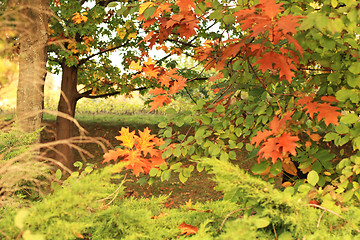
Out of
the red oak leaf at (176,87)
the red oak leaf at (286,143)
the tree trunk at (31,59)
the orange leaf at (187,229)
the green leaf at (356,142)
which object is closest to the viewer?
the orange leaf at (187,229)

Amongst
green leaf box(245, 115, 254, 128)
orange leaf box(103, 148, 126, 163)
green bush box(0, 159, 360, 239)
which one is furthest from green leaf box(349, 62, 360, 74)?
orange leaf box(103, 148, 126, 163)

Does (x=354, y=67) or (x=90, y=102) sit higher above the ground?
(x=354, y=67)

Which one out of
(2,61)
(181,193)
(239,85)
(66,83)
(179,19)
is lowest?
(181,193)

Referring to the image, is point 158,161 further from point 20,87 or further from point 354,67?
point 20,87

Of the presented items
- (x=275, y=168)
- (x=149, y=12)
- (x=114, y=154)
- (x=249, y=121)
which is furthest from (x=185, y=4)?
(x=275, y=168)

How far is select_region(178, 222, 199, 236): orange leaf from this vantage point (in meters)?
1.82

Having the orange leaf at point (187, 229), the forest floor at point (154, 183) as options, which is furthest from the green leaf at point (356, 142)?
the forest floor at point (154, 183)

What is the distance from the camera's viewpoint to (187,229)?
72.9 inches

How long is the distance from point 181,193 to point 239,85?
6752 mm

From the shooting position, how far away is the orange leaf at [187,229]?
1.82 meters

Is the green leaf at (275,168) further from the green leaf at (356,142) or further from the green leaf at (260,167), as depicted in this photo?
the green leaf at (356,142)

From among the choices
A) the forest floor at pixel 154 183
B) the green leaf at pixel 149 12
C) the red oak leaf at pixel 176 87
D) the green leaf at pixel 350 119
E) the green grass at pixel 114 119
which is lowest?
the forest floor at pixel 154 183

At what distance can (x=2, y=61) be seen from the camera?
1.95m

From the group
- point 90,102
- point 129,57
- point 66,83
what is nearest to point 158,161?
point 129,57
